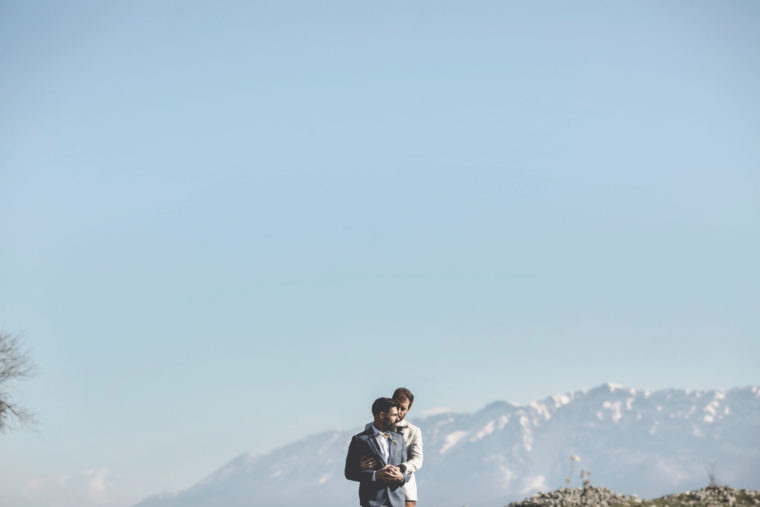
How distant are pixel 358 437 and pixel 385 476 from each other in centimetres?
66

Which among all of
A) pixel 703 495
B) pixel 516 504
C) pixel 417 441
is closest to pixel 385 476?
pixel 417 441

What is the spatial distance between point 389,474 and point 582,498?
59.4 ft

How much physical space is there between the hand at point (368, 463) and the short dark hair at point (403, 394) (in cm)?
207

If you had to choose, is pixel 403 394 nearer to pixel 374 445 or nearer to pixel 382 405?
pixel 374 445

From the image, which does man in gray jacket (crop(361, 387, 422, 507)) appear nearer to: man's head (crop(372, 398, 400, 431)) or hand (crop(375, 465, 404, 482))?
hand (crop(375, 465, 404, 482))

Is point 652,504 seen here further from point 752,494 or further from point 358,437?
point 358,437

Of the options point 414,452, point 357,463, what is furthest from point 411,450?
point 357,463

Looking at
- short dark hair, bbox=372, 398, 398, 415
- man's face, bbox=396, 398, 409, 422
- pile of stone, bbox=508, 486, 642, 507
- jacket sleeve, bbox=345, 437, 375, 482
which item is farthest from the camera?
pile of stone, bbox=508, 486, 642, 507

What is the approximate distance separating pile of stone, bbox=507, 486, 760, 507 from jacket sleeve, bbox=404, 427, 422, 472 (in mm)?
14964

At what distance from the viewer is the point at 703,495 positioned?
28781mm

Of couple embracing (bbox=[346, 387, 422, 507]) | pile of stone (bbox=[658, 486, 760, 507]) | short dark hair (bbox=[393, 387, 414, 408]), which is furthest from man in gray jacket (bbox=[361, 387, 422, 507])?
pile of stone (bbox=[658, 486, 760, 507])

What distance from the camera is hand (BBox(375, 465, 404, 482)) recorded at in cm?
1270

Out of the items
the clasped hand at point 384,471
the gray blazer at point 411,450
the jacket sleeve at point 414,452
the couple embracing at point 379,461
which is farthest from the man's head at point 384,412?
the jacket sleeve at point 414,452

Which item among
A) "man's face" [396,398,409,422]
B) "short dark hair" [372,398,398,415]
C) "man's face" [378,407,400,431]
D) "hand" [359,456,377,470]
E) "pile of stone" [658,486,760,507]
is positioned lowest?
"pile of stone" [658,486,760,507]
